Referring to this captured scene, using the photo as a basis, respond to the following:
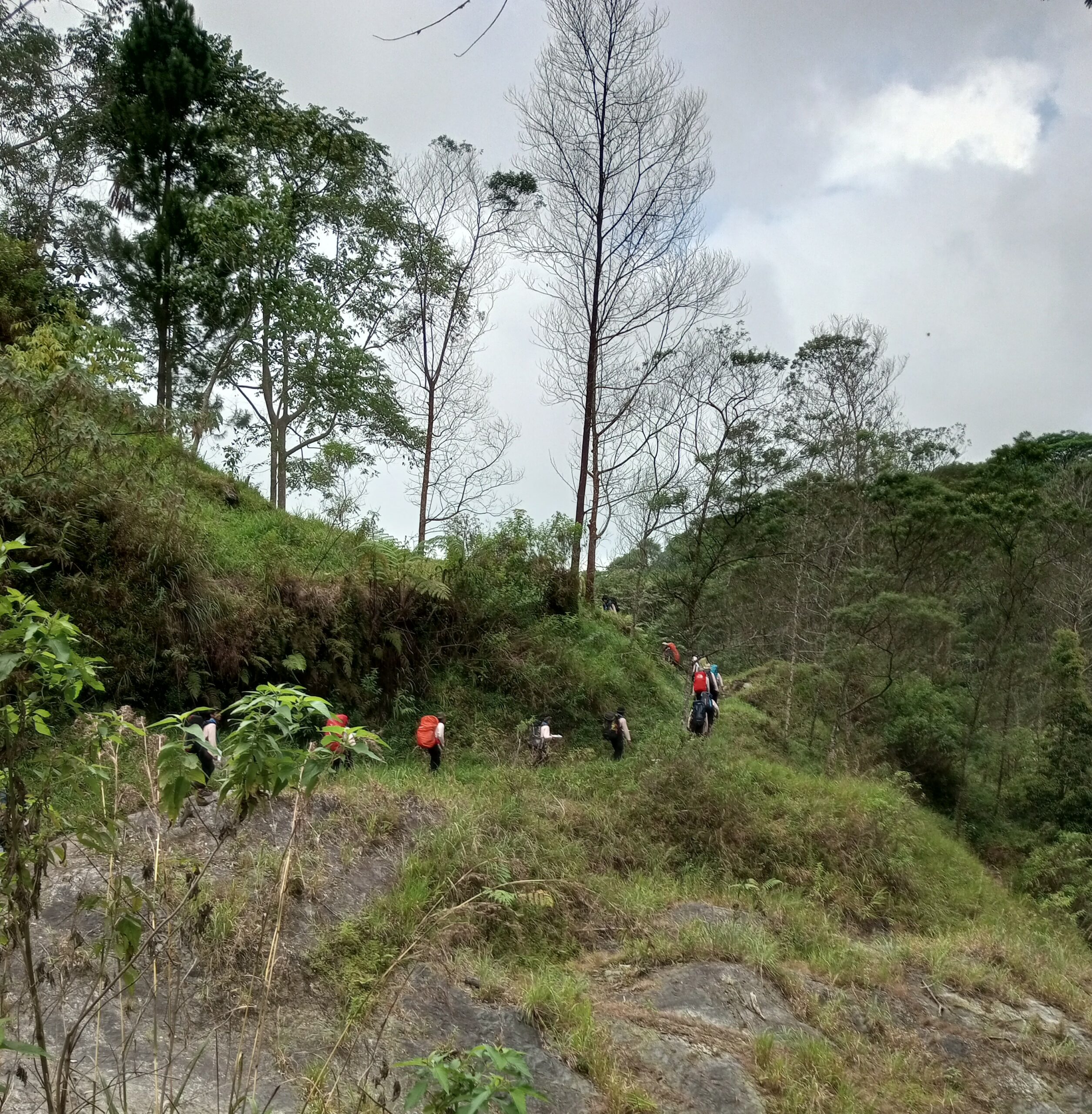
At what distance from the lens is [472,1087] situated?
1.99 m

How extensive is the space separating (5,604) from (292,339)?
702 inches

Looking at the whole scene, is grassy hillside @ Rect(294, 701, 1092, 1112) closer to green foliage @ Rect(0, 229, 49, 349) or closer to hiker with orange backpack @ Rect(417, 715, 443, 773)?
hiker with orange backpack @ Rect(417, 715, 443, 773)

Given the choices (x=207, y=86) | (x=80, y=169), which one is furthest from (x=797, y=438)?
(x=80, y=169)

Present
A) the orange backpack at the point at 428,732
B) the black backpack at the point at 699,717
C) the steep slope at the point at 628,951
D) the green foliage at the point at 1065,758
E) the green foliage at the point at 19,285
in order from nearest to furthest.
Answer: the steep slope at the point at 628,951 < the orange backpack at the point at 428,732 < the black backpack at the point at 699,717 < the green foliage at the point at 19,285 < the green foliage at the point at 1065,758

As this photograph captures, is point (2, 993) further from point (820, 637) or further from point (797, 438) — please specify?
point (797, 438)

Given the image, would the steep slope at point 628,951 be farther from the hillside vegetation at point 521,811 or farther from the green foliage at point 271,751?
the green foliage at point 271,751

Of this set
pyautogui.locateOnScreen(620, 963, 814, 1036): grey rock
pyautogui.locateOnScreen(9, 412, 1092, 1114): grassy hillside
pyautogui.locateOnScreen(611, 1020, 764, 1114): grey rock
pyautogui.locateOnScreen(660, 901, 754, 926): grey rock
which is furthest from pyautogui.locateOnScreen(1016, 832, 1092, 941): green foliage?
pyautogui.locateOnScreen(611, 1020, 764, 1114): grey rock

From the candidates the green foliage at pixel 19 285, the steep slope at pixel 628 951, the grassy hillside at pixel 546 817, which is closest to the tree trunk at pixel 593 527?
the grassy hillside at pixel 546 817

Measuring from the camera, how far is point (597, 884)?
A: 29.5 ft

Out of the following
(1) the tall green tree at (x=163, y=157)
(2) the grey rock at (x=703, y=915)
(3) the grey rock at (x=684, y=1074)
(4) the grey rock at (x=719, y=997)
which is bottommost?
(3) the grey rock at (x=684, y=1074)

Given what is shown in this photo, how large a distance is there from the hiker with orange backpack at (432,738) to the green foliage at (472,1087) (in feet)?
30.7

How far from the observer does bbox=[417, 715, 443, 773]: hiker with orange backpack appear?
37.1 feet

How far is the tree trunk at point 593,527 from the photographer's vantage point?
18.7m

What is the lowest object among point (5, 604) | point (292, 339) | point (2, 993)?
point (2, 993)
